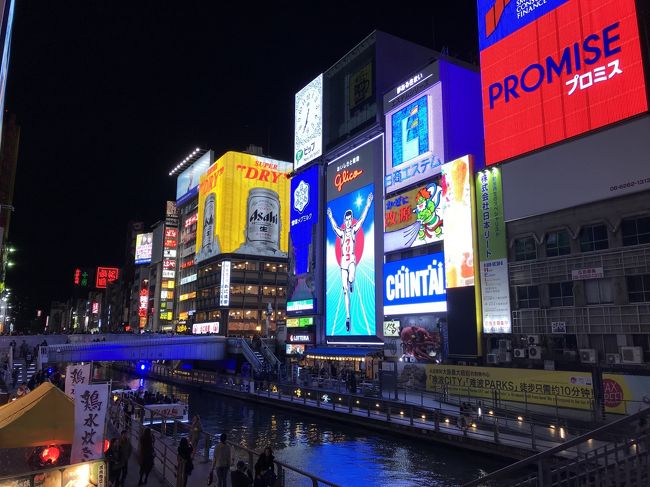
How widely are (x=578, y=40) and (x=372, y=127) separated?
24969 millimetres

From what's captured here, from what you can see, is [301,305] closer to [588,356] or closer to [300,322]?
[300,322]

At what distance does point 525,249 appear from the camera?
35.7 metres

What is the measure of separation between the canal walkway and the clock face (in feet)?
130

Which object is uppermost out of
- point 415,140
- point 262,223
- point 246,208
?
point 246,208

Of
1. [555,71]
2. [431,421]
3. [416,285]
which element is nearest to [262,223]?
[416,285]

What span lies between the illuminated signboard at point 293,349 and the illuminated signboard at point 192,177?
6847cm

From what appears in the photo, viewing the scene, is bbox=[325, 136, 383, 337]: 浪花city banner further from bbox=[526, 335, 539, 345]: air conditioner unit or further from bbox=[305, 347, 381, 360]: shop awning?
bbox=[526, 335, 539, 345]: air conditioner unit

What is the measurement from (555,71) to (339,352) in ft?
114

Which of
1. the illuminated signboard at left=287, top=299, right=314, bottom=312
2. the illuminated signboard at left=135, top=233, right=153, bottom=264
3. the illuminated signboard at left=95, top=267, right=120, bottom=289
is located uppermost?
the illuminated signboard at left=135, top=233, right=153, bottom=264

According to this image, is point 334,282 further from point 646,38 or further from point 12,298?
point 12,298

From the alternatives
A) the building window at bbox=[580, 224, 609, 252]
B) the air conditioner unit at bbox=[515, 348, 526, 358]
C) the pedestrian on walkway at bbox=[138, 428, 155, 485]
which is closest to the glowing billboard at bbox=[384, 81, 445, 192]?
the building window at bbox=[580, 224, 609, 252]

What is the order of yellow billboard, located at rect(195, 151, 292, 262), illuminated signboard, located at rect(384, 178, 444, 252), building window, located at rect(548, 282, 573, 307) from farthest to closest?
yellow billboard, located at rect(195, 151, 292, 262)
illuminated signboard, located at rect(384, 178, 444, 252)
building window, located at rect(548, 282, 573, 307)

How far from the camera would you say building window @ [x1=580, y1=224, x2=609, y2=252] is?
31.1 meters

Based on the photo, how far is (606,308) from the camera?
3027cm
